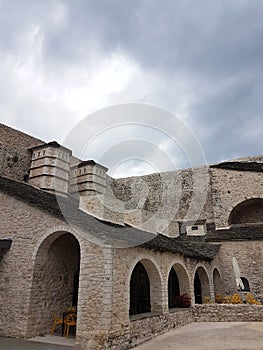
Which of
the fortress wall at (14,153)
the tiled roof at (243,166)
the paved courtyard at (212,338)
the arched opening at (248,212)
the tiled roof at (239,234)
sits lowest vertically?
the paved courtyard at (212,338)

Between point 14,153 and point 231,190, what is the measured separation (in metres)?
12.7

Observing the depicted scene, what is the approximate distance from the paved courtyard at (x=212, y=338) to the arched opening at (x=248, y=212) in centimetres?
1005

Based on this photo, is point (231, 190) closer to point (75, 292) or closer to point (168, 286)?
point (168, 286)

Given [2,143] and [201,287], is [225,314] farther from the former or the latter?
[2,143]

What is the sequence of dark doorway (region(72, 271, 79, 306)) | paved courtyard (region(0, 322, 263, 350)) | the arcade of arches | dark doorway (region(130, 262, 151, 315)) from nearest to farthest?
paved courtyard (region(0, 322, 263, 350)) < dark doorway (region(72, 271, 79, 306)) < the arcade of arches < dark doorway (region(130, 262, 151, 315))

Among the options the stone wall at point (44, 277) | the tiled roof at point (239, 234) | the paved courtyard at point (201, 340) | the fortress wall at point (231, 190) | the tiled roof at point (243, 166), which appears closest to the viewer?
the stone wall at point (44, 277)

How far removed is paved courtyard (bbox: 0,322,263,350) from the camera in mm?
6059

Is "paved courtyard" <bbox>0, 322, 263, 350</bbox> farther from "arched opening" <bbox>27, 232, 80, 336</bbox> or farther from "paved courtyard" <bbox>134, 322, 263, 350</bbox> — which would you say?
"arched opening" <bbox>27, 232, 80, 336</bbox>

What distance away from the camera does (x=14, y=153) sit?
13.1 metres

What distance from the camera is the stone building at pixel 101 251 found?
620cm

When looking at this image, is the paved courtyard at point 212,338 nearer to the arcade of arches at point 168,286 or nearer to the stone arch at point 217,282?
the arcade of arches at point 168,286

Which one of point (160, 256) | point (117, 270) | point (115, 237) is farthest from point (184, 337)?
point (115, 237)

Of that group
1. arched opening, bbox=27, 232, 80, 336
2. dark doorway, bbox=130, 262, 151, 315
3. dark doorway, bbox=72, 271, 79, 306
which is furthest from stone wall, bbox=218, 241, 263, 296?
arched opening, bbox=27, 232, 80, 336

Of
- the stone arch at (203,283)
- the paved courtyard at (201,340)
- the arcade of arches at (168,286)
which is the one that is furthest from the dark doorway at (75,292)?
the stone arch at (203,283)
